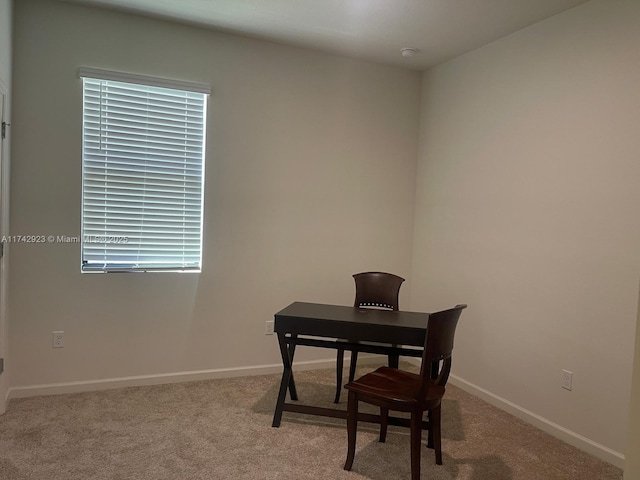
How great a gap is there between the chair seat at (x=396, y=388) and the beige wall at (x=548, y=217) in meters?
1.05

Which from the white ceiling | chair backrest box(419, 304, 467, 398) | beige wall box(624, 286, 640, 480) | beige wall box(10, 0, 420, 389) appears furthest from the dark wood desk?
the white ceiling

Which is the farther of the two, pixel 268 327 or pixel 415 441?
pixel 268 327

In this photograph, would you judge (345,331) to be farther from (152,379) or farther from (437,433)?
(152,379)

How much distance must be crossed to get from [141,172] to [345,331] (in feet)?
6.40

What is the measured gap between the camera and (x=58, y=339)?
3.22 m

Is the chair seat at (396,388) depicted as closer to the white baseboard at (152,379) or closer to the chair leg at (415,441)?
the chair leg at (415,441)

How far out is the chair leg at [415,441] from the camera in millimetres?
2195

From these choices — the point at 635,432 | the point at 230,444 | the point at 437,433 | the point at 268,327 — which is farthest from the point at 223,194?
the point at 635,432

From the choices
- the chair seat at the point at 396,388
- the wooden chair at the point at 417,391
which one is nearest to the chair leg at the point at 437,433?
the wooden chair at the point at 417,391

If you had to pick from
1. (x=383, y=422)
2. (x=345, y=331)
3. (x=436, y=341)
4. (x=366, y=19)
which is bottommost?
(x=383, y=422)

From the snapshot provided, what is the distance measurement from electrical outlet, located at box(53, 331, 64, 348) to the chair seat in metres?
2.15

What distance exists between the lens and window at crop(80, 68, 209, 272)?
10.7 ft

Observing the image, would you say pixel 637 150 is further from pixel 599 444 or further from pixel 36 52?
pixel 36 52

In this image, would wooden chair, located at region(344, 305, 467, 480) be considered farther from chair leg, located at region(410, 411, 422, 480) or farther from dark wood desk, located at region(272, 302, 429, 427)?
dark wood desk, located at region(272, 302, 429, 427)
